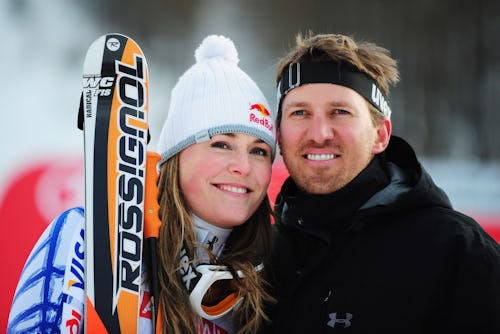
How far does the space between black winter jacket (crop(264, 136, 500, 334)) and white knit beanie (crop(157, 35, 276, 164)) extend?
0.39 metres

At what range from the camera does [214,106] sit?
2.08m

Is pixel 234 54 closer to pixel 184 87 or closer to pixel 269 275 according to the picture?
pixel 184 87

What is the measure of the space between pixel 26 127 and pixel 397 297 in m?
3.69

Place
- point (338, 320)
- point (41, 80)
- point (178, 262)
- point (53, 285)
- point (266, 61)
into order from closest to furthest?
1. point (53, 285)
2. point (338, 320)
3. point (178, 262)
4. point (41, 80)
5. point (266, 61)

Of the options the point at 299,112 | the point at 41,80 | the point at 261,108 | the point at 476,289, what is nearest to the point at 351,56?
the point at 299,112

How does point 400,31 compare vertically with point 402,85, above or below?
above

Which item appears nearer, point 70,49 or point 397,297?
point 397,297

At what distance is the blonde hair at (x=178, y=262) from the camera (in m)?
1.85

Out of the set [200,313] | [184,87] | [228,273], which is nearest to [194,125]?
[184,87]

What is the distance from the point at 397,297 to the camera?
5.94 ft

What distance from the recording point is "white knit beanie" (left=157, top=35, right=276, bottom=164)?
206 centimetres

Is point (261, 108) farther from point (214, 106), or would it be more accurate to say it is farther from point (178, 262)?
point (178, 262)

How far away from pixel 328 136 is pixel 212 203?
54cm

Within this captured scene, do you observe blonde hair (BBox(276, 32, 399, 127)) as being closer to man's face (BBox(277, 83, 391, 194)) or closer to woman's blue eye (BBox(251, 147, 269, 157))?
man's face (BBox(277, 83, 391, 194))
